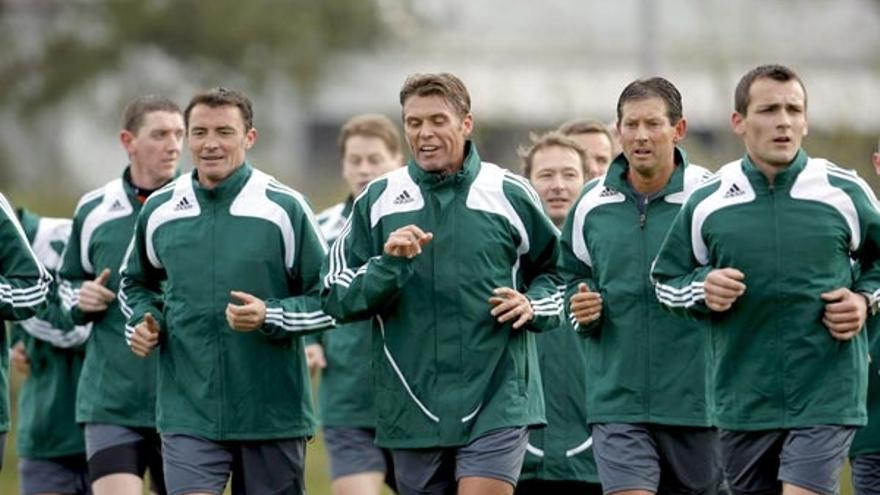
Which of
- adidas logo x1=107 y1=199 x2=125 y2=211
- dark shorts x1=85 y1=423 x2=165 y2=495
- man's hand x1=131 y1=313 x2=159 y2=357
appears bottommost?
dark shorts x1=85 y1=423 x2=165 y2=495

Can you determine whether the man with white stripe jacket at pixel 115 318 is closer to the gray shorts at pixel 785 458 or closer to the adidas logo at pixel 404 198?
the adidas logo at pixel 404 198

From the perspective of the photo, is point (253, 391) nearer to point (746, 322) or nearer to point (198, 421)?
point (198, 421)

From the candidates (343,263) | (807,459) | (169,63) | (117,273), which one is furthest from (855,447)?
(169,63)

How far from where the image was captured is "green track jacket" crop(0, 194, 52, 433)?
11117 mm

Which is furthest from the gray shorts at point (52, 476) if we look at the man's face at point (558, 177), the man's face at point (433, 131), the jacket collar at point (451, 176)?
the man's face at point (433, 131)

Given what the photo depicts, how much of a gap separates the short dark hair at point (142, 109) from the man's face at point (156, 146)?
0.02 meters

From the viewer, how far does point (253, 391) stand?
1091cm

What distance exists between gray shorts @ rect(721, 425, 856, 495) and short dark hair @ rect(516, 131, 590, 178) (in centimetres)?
257

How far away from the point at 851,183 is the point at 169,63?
31670 millimetres

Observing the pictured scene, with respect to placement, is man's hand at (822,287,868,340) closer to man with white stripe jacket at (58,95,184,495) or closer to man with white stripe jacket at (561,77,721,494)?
man with white stripe jacket at (561,77,721,494)

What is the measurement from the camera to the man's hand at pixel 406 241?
10094 millimetres

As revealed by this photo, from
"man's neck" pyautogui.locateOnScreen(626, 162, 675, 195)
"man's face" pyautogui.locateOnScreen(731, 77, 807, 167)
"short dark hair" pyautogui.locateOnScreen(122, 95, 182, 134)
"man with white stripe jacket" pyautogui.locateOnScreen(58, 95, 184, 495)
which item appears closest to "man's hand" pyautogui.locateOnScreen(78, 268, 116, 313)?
"man with white stripe jacket" pyautogui.locateOnScreen(58, 95, 184, 495)

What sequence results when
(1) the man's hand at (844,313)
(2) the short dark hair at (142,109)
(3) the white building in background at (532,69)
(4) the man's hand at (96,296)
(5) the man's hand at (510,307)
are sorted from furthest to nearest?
(3) the white building in background at (532,69), (2) the short dark hair at (142,109), (4) the man's hand at (96,296), (5) the man's hand at (510,307), (1) the man's hand at (844,313)

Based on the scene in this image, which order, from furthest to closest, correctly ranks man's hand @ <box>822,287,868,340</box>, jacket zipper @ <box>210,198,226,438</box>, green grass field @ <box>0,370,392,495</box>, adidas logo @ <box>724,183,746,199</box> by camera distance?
green grass field @ <box>0,370,392,495</box>, jacket zipper @ <box>210,198,226,438</box>, adidas logo @ <box>724,183,746,199</box>, man's hand @ <box>822,287,868,340</box>
